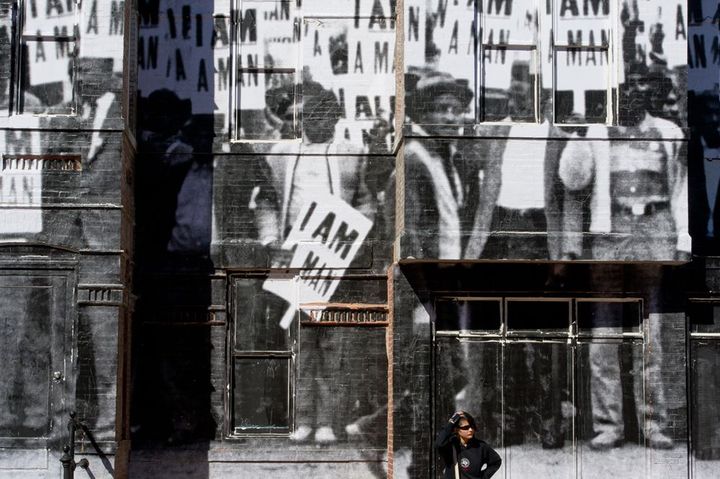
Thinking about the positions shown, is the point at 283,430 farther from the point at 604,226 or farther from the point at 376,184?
the point at 604,226

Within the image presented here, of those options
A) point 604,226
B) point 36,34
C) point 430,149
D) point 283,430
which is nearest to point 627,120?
point 604,226

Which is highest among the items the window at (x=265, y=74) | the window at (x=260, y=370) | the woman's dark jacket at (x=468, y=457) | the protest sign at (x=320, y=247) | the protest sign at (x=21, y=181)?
the window at (x=265, y=74)

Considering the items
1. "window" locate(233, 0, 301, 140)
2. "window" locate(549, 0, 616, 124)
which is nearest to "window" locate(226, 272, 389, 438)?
"window" locate(233, 0, 301, 140)

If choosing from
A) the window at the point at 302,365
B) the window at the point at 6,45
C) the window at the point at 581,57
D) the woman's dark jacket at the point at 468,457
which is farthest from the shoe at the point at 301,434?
the window at the point at 6,45

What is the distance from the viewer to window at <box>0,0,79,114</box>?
11.8 metres

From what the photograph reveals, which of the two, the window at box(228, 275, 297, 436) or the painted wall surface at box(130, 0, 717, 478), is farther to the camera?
the window at box(228, 275, 297, 436)

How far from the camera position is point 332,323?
12516 millimetres

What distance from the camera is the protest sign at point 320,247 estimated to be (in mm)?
12586

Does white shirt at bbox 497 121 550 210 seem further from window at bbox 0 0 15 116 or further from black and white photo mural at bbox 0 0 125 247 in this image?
window at bbox 0 0 15 116

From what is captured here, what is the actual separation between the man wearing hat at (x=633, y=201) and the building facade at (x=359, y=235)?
24 millimetres

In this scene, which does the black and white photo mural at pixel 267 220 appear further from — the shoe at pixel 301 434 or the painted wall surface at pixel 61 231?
the painted wall surface at pixel 61 231

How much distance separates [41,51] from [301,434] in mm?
5118

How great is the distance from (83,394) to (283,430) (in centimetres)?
235

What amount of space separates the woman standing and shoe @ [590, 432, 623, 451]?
8.06ft
